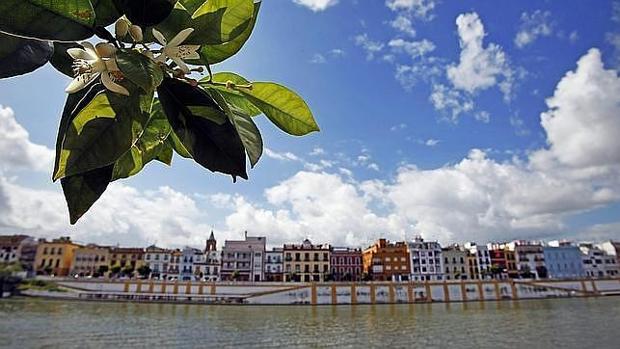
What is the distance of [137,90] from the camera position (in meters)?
0.36

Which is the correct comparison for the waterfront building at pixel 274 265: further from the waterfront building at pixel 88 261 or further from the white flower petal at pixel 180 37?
the white flower petal at pixel 180 37

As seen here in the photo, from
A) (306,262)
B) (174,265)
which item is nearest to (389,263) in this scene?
(306,262)

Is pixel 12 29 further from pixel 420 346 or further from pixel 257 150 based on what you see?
pixel 420 346

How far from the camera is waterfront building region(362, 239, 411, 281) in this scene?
171 ft

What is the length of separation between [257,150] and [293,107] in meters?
0.11

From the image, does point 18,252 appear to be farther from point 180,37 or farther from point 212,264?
point 180,37

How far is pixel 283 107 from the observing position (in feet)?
1.73

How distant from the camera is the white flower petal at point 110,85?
33 cm

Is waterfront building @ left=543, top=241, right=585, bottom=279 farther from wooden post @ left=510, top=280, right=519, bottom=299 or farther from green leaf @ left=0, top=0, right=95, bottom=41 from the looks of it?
green leaf @ left=0, top=0, right=95, bottom=41

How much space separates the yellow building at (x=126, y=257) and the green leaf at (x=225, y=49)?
57.4 meters

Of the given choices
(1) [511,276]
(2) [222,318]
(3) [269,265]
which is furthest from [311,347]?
(1) [511,276]

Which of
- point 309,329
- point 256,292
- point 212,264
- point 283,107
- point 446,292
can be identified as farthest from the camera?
point 212,264

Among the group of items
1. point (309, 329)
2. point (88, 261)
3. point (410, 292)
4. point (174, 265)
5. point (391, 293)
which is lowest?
point (309, 329)

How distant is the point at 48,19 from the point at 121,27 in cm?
5
